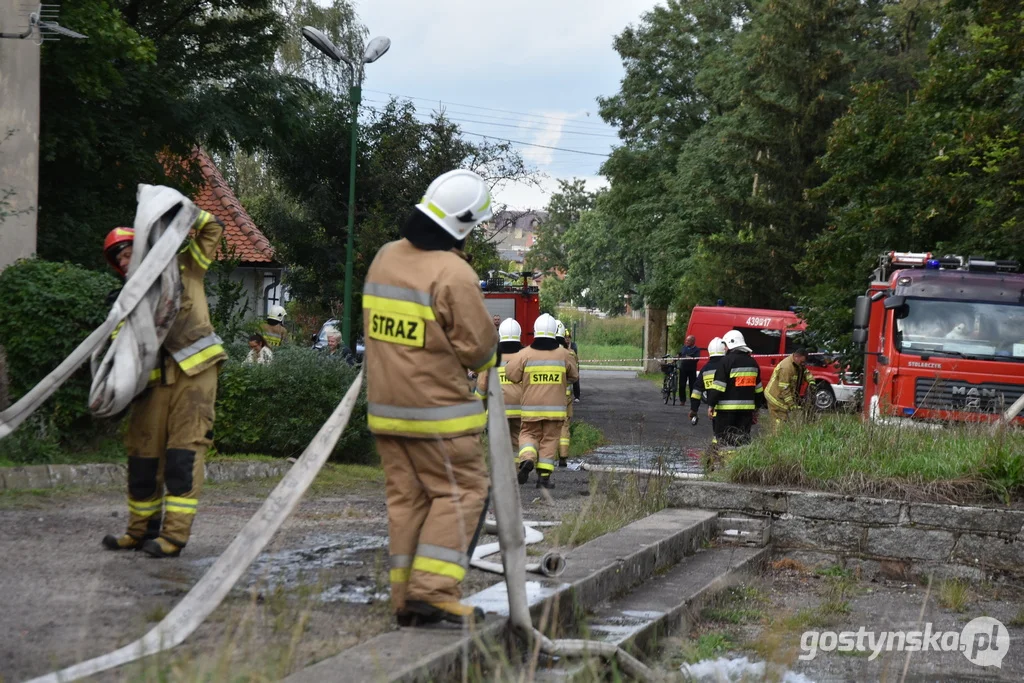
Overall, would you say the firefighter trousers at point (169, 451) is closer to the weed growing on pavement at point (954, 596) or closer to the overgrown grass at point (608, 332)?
the weed growing on pavement at point (954, 596)

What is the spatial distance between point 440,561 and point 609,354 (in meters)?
69.3

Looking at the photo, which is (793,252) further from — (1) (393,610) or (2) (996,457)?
(1) (393,610)

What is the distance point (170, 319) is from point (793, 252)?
3372 cm

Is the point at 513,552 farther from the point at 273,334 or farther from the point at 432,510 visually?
the point at 273,334

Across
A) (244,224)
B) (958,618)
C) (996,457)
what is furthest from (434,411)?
(244,224)

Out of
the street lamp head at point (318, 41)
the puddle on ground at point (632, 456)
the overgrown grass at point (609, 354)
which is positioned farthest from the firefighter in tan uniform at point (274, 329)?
the overgrown grass at point (609, 354)

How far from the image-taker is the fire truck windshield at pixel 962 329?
1597 centimetres

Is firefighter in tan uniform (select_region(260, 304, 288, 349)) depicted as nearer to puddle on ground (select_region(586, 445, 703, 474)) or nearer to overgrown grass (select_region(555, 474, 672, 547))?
puddle on ground (select_region(586, 445, 703, 474))

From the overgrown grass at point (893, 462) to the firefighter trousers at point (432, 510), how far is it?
4.30 meters

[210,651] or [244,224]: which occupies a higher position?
[244,224]

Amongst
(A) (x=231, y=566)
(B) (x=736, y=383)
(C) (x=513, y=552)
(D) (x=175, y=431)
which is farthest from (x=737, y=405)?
(A) (x=231, y=566)

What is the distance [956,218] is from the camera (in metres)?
21.4

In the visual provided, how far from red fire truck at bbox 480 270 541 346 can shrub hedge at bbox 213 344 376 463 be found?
A: 57.4ft

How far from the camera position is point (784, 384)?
16.5 meters
